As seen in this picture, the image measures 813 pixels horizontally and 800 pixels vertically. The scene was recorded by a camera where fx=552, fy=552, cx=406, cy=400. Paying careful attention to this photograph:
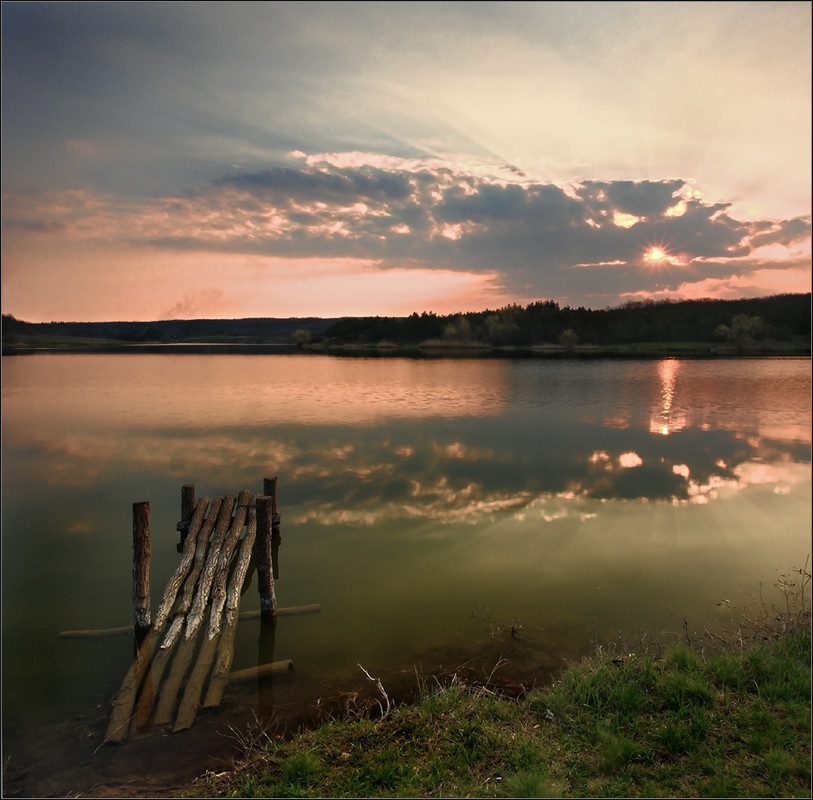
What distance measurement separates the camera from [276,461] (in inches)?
862

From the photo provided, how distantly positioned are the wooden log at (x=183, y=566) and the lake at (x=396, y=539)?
0.60m

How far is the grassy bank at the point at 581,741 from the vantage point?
16.5ft

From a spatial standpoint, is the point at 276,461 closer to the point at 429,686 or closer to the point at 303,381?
the point at 429,686

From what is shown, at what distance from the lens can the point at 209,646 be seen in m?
8.16

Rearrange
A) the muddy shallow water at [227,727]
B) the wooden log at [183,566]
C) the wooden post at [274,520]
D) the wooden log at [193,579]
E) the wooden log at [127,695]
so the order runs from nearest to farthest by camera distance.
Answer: the muddy shallow water at [227,727] → the wooden log at [127,695] → the wooden log at [193,579] → the wooden log at [183,566] → the wooden post at [274,520]

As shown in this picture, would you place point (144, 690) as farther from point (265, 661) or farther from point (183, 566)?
point (183, 566)

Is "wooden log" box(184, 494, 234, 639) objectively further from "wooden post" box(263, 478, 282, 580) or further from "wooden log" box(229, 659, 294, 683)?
"wooden log" box(229, 659, 294, 683)

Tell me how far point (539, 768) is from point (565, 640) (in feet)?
11.8

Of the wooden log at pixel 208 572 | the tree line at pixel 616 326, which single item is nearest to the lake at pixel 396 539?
the wooden log at pixel 208 572

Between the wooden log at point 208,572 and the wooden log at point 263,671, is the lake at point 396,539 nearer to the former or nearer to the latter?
the wooden log at point 263,671

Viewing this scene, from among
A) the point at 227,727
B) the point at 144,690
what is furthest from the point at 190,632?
the point at 227,727

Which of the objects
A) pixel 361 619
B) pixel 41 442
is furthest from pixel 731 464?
pixel 41 442

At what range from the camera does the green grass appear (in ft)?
16.5

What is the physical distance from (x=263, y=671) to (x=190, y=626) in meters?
1.58
